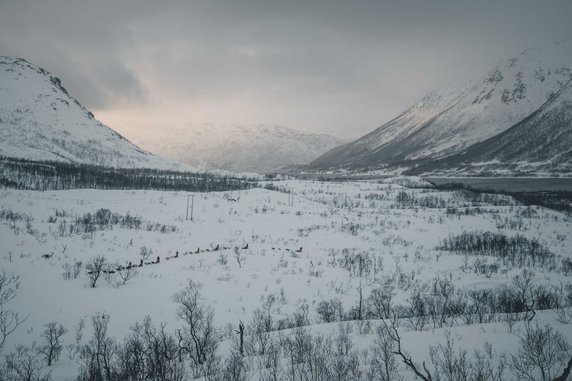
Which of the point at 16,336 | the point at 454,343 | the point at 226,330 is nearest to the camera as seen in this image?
the point at 454,343

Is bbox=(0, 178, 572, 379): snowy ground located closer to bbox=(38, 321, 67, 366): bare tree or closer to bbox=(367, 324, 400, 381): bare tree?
bbox=(38, 321, 67, 366): bare tree

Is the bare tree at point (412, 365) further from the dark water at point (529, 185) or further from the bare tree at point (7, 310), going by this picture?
the dark water at point (529, 185)

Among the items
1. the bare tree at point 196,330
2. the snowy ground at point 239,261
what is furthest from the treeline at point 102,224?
the bare tree at point 196,330

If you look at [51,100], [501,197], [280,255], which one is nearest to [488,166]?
[501,197]

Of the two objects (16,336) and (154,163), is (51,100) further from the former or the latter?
(16,336)

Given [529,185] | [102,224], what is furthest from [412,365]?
[529,185]

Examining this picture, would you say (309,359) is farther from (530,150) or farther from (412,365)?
(530,150)
